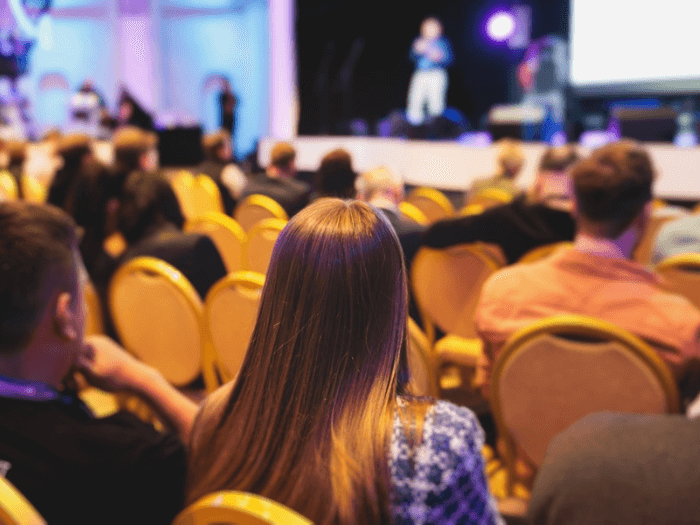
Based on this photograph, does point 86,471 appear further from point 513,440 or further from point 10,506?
point 513,440

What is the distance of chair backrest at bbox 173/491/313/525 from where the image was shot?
673 mm

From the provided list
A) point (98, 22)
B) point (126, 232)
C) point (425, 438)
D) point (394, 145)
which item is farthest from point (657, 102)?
point (98, 22)

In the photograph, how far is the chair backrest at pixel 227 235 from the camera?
9.99 ft

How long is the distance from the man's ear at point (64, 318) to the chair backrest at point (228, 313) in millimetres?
670

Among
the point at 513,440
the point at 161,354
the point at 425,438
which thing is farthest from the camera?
the point at 161,354

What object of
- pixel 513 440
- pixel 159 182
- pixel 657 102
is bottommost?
pixel 513 440

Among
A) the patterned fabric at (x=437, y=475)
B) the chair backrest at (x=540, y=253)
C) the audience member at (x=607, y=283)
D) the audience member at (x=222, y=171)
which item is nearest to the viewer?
the patterned fabric at (x=437, y=475)

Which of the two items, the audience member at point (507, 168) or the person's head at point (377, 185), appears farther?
the audience member at point (507, 168)

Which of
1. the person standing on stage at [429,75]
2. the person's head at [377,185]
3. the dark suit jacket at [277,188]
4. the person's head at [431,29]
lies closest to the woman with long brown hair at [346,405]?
the person's head at [377,185]

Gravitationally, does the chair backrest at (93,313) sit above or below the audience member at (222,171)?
below

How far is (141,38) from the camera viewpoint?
12.6 m

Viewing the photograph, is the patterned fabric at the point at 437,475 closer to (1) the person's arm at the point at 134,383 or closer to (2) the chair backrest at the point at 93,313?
(1) the person's arm at the point at 134,383

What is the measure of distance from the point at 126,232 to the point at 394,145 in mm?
5815

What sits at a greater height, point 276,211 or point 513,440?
point 276,211
